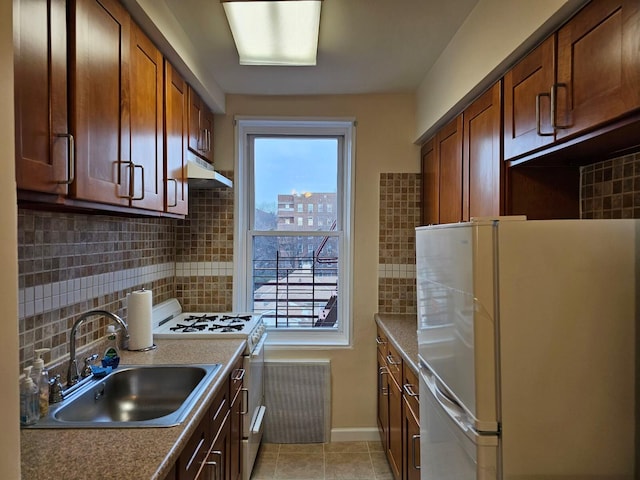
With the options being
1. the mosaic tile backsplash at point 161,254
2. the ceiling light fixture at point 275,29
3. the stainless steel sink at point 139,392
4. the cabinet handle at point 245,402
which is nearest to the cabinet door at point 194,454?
the stainless steel sink at point 139,392

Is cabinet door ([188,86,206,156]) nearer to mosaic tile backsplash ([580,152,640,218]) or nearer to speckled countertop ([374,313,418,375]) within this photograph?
speckled countertop ([374,313,418,375])

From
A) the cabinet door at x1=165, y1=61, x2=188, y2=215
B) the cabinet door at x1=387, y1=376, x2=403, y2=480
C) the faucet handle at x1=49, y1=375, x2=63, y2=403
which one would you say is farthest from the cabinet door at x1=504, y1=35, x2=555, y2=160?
the faucet handle at x1=49, y1=375, x2=63, y2=403

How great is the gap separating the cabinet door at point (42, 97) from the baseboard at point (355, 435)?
2603 millimetres

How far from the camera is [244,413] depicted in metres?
2.33

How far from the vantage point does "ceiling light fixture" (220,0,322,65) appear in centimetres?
172

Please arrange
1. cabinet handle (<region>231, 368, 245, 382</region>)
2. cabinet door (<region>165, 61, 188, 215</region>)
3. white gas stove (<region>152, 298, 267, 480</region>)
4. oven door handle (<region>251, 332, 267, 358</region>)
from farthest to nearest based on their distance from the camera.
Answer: oven door handle (<region>251, 332, 267, 358</region>) → white gas stove (<region>152, 298, 267, 480</region>) → cabinet handle (<region>231, 368, 245, 382</region>) → cabinet door (<region>165, 61, 188, 215</region>)

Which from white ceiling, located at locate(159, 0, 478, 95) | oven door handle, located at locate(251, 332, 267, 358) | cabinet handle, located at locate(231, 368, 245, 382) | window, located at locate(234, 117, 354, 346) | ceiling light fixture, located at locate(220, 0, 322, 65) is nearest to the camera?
ceiling light fixture, located at locate(220, 0, 322, 65)

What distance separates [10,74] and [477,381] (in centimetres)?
127

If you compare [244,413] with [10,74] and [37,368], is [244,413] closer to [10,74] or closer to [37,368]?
[37,368]

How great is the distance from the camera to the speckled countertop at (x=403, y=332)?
6.67ft

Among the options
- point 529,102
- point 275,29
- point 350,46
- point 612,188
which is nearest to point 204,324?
point 275,29

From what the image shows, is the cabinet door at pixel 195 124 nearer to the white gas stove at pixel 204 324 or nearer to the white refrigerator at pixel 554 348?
the white gas stove at pixel 204 324

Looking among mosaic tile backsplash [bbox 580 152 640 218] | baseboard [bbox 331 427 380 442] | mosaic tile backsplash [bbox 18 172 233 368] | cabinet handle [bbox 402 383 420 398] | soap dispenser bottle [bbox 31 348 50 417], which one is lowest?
baseboard [bbox 331 427 380 442]

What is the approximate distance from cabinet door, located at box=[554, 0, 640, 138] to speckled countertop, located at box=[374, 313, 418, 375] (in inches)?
47.0
